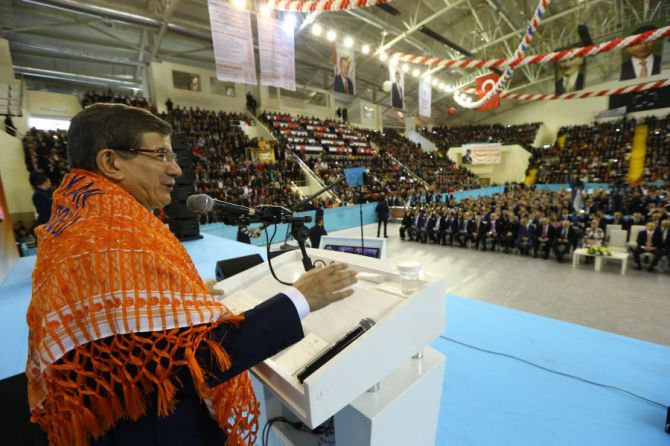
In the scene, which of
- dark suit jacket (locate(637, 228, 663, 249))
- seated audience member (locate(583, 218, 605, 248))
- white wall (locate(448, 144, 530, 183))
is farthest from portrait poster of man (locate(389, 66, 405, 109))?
white wall (locate(448, 144, 530, 183))

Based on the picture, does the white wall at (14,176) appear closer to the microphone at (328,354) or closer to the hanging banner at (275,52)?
the hanging banner at (275,52)

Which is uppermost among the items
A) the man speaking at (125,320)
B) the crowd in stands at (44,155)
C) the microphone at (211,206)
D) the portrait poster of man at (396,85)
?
the portrait poster of man at (396,85)

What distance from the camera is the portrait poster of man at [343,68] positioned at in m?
9.95

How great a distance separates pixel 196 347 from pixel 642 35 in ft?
34.0

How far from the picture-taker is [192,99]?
16.4m

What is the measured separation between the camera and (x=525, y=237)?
290 inches

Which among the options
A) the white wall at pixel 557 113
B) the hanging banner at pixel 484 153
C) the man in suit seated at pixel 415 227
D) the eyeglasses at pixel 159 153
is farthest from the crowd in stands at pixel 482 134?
the eyeglasses at pixel 159 153

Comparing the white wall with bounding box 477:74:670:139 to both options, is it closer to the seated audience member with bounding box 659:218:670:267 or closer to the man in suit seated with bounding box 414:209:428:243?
the seated audience member with bounding box 659:218:670:267

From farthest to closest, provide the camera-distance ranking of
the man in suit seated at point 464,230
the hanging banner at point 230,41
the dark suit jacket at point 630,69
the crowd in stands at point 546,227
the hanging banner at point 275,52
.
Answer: the man in suit seated at point 464,230, the dark suit jacket at point 630,69, the hanging banner at point 275,52, the crowd in stands at point 546,227, the hanging banner at point 230,41

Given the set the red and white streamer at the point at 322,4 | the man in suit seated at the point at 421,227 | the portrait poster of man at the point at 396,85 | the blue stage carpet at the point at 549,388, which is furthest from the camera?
the portrait poster of man at the point at 396,85

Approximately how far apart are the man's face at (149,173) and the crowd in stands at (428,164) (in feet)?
64.1

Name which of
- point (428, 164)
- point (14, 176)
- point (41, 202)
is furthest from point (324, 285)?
point (428, 164)

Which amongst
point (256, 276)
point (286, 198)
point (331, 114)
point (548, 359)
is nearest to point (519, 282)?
point (548, 359)

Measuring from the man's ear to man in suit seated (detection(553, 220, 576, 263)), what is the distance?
322 inches
